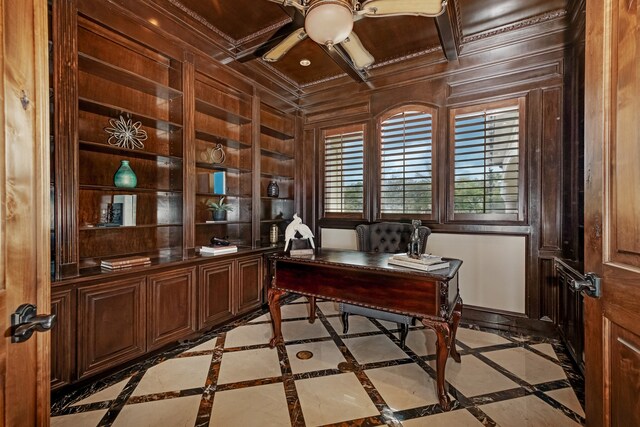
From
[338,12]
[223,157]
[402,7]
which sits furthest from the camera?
[223,157]

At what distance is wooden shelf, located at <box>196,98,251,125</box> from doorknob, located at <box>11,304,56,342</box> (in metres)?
2.74

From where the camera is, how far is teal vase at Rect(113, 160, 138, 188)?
2.49 metres

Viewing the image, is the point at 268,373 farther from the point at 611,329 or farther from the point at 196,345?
the point at 611,329

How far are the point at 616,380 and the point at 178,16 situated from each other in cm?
380

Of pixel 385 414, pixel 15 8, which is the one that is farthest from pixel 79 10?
pixel 385 414

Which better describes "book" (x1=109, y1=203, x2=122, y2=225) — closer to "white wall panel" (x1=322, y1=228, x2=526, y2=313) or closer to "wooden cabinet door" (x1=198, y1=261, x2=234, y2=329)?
"wooden cabinet door" (x1=198, y1=261, x2=234, y2=329)

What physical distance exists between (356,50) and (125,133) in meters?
2.22

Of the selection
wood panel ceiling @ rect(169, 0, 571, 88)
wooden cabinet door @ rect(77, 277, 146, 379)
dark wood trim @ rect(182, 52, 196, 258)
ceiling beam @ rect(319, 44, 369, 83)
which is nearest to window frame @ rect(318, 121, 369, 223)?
ceiling beam @ rect(319, 44, 369, 83)

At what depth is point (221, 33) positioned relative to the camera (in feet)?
10.1

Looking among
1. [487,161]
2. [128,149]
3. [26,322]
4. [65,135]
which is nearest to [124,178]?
[128,149]

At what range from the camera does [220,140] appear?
139 inches

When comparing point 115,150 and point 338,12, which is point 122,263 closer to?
point 115,150

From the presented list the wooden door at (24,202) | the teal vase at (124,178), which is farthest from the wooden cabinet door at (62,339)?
the wooden door at (24,202)

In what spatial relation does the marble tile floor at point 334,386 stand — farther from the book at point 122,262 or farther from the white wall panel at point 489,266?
the book at point 122,262
